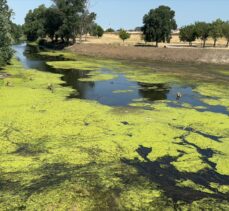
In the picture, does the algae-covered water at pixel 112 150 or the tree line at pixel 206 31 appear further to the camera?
the tree line at pixel 206 31

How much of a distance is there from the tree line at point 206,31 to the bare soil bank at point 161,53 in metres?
15.9

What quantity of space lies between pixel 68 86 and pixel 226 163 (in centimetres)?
2325

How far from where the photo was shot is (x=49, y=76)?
4466 centimetres

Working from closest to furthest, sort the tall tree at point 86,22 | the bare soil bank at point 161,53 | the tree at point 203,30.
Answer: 1. the bare soil bank at point 161,53
2. the tree at point 203,30
3. the tall tree at point 86,22

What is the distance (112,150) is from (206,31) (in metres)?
76.8

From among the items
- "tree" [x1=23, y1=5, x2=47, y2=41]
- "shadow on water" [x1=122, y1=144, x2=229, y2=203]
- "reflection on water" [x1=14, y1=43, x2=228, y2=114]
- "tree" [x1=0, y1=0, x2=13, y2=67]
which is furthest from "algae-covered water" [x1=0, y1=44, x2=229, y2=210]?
"tree" [x1=23, y1=5, x2=47, y2=41]

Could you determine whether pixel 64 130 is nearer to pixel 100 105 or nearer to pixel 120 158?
pixel 120 158

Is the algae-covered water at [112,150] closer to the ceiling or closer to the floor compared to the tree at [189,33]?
closer to the floor

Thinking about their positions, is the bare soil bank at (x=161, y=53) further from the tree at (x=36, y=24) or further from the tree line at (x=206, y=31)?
the tree at (x=36, y=24)

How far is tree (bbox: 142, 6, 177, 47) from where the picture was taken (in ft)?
297

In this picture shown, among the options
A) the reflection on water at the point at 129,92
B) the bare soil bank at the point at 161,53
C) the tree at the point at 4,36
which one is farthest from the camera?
the bare soil bank at the point at 161,53

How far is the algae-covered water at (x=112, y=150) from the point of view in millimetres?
13797

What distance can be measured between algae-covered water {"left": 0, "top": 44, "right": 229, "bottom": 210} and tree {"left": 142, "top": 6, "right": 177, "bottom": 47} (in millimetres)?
57835

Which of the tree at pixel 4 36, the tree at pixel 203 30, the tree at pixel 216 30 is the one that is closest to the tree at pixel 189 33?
the tree at pixel 203 30
